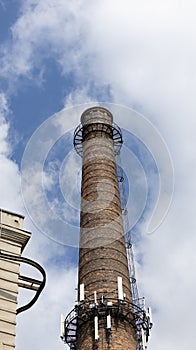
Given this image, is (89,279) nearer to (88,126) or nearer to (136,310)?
(136,310)

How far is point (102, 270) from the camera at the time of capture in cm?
2192

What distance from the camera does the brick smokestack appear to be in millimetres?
20141

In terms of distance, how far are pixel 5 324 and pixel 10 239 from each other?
1999mm

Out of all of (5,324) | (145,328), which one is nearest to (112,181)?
(145,328)

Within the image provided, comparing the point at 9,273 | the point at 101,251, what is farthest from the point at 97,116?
the point at 9,273

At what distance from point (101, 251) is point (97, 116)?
968 centimetres

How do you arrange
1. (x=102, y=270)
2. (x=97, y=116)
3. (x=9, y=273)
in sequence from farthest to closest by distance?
(x=97, y=116) → (x=102, y=270) → (x=9, y=273)

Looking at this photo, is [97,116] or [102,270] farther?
[97,116]

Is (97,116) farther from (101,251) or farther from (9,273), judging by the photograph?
(9,273)

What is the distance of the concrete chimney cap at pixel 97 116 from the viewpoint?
2953 cm

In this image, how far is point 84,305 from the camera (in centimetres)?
2081

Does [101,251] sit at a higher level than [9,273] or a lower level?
higher

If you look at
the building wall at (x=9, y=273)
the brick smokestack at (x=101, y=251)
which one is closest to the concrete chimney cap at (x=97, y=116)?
the brick smokestack at (x=101, y=251)

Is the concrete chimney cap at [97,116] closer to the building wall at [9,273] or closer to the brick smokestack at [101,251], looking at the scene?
the brick smokestack at [101,251]
